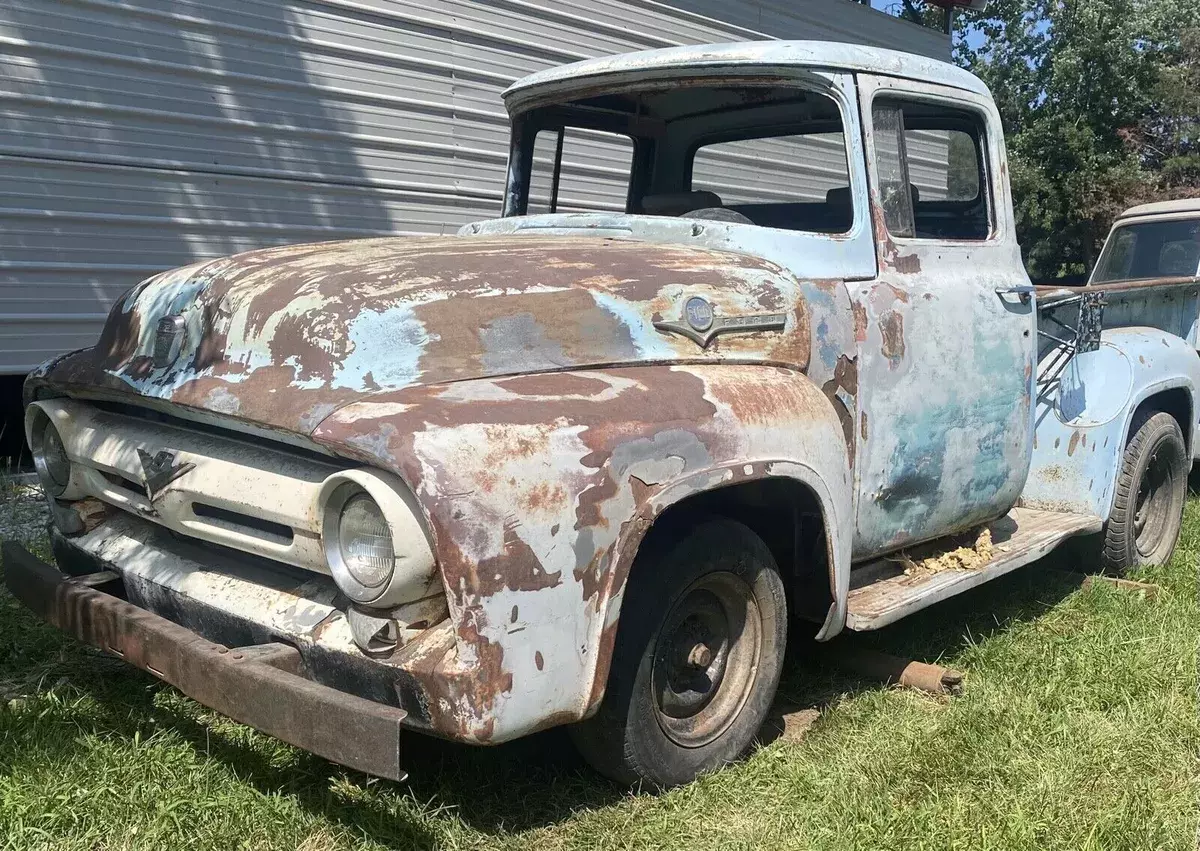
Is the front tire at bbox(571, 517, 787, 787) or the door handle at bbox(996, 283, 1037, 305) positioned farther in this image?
the door handle at bbox(996, 283, 1037, 305)

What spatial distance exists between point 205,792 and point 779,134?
2858 mm

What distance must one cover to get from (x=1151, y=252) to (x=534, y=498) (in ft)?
22.9

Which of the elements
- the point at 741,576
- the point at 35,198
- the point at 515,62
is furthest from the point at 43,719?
the point at 515,62

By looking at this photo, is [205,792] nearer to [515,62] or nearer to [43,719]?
[43,719]

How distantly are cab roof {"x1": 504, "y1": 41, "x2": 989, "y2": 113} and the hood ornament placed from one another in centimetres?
165

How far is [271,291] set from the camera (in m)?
2.64

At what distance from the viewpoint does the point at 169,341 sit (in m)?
2.75

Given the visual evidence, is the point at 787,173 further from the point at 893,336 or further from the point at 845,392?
the point at 845,392

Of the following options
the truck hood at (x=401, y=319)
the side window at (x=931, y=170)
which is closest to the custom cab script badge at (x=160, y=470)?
the truck hood at (x=401, y=319)

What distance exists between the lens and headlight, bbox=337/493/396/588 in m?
2.19

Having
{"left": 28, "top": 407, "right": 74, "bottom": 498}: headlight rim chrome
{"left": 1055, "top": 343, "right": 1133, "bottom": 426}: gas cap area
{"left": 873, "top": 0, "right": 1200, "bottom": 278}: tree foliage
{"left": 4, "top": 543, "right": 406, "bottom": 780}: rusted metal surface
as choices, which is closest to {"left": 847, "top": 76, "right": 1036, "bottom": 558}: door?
{"left": 1055, "top": 343, "right": 1133, "bottom": 426}: gas cap area

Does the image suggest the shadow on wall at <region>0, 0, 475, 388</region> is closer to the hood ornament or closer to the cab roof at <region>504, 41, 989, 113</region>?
the cab roof at <region>504, 41, 989, 113</region>

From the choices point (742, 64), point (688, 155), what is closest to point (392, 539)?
point (742, 64)

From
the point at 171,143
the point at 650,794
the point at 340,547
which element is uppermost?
the point at 171,143
